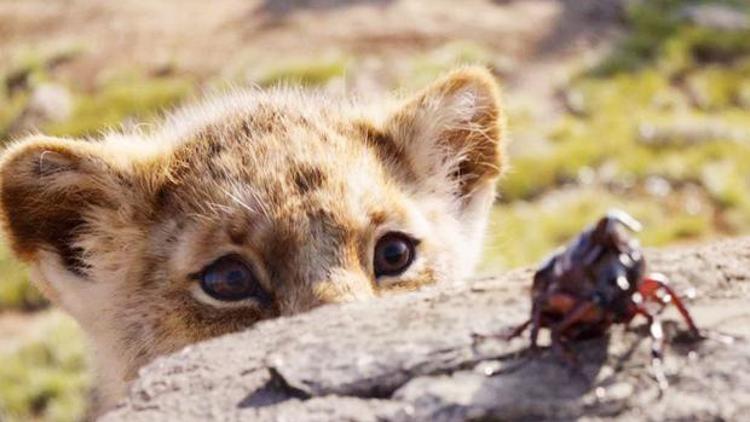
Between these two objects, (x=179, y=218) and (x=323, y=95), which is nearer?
(x=179, y=218)

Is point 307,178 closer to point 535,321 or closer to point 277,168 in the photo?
point 277,168

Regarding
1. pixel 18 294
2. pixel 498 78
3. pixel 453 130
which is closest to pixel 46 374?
pixel 18 294

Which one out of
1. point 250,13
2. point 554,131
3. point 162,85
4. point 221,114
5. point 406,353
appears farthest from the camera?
point 250,13

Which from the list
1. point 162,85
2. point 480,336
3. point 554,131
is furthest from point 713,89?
point 480,336

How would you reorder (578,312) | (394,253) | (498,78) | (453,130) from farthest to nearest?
(498,78) < (453,130) < (394,253) < (578,312)

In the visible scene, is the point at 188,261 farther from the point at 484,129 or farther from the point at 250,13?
the point at 250,13
